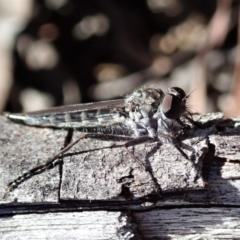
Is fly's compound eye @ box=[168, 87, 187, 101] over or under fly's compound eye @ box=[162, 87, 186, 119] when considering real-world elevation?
over

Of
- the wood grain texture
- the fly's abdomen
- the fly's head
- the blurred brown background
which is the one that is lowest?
the wood grain texture

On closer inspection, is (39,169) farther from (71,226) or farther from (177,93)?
(177,93)

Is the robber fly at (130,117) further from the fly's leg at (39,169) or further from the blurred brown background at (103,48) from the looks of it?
the blurred brown background at (103,48)

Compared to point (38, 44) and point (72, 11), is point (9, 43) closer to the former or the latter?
point (38, 44)

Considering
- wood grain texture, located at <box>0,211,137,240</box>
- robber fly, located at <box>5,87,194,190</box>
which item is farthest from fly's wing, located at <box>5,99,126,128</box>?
wood grain texture, located at <box>0,211,137,240</box>

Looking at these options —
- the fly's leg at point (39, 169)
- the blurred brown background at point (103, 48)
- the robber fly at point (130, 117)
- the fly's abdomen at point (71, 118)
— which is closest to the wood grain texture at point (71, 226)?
the fly's leg at point (39, 169)

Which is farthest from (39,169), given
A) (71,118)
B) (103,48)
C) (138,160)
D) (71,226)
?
(103,48)

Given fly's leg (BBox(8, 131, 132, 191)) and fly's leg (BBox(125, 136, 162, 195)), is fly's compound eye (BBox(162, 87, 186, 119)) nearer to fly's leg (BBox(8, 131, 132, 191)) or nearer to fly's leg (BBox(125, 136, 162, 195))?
fly's leg (BBox(125, 136, 162, 195))
